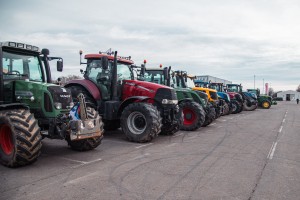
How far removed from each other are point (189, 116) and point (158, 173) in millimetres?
6606

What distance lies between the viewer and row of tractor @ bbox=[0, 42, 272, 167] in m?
5.62

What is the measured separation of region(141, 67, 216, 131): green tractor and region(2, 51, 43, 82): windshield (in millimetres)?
4205

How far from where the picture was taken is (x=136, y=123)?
8703 millimetres

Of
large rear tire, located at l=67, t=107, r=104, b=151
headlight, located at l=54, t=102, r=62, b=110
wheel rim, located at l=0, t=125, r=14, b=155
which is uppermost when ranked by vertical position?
headlight, located at l=54, t=102, r=62, b=110

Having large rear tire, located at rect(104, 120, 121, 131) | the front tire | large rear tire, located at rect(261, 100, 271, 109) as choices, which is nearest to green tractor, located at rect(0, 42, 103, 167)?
the front tire

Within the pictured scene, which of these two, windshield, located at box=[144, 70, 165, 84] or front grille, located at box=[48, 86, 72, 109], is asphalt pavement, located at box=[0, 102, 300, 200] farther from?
windshield, located at box=[144, 70, 165, 84]

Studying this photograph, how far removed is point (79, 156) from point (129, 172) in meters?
1.72

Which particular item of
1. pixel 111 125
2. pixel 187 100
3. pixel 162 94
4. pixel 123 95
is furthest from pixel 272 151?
pixel 111 125

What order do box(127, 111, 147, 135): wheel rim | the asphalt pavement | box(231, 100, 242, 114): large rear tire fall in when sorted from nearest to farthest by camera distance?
the asphalt pavement → box(127, 111, 147, 135): wheel rim → box(231, 100, 242, 114): large rear tire

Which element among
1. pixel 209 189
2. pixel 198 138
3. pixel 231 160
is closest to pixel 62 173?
pixel 209 189

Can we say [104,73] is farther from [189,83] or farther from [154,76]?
[189,83]

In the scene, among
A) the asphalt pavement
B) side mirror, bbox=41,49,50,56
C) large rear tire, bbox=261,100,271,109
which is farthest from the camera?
large rear tire, bbox=261,100,271,109

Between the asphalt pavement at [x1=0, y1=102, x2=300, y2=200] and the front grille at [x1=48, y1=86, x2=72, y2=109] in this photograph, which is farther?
the front grille at [x1=48, y1=86, x2=72, y2=109]

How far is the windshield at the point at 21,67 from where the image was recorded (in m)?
6.62
